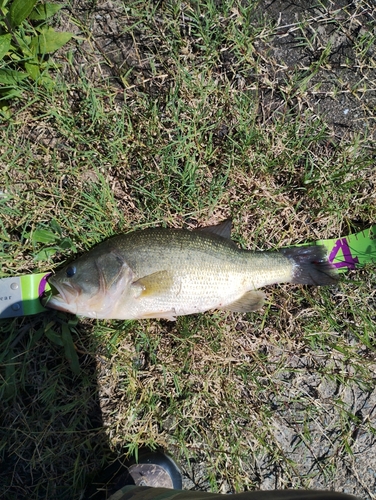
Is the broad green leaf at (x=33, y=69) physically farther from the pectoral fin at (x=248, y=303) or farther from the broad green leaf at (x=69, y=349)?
the pectoral fin at (x=248, y=303)

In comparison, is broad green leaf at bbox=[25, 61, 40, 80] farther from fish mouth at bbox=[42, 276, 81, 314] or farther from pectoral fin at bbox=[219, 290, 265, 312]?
pectoral fin at bbox=[219, 290, 265, 312]

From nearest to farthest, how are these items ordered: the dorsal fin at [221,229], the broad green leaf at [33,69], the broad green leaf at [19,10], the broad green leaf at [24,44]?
the broad green leaf at [19,10] → the broad green leaf at [24,44] → the broad green leaf at [33,69] → the dorsal fin at [221,229]

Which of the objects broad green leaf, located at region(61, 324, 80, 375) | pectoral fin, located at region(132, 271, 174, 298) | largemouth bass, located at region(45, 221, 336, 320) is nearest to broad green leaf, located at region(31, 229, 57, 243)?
largemouth bass, located at region(45, 221, 336, 320)

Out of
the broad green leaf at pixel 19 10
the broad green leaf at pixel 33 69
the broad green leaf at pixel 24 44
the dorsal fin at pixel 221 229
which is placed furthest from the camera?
the dorsal fin at pixel 221 229

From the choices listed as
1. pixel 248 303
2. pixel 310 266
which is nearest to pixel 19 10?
pixel 248 303

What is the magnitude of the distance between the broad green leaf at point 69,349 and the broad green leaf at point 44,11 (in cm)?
224

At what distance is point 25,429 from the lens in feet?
10.1

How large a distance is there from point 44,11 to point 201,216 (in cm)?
185

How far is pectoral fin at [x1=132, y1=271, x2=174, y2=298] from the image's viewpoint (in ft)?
9.14

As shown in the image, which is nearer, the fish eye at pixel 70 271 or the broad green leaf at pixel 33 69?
the fish eye at pixel 70 271

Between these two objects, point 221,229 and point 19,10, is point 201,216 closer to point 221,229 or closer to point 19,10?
point 221,229

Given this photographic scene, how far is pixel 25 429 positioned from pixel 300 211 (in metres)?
2.73

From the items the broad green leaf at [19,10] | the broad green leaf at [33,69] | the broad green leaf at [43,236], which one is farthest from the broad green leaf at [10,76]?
the broad green leaf at [43,236]

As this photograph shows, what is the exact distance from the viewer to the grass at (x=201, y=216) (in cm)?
309
